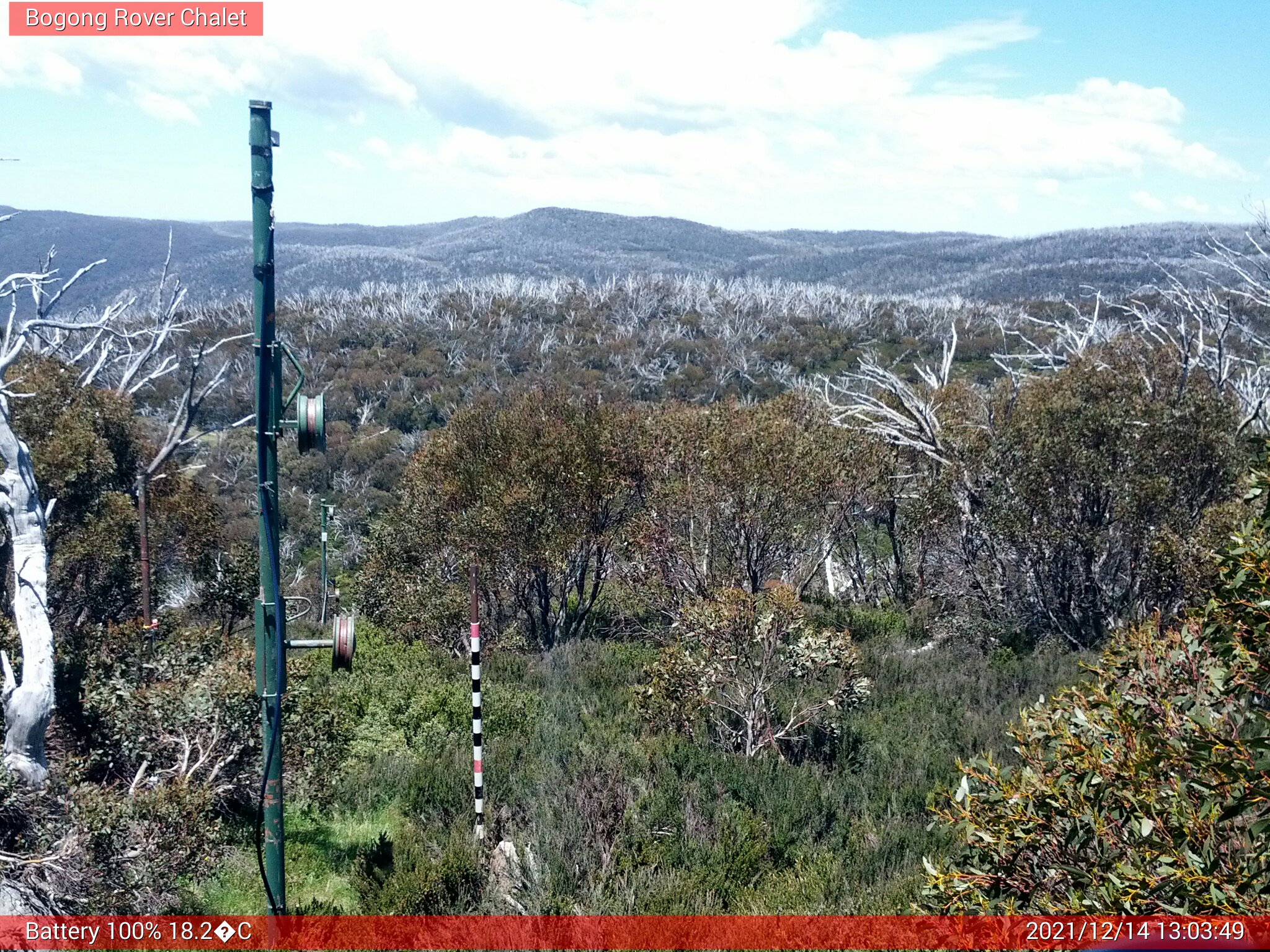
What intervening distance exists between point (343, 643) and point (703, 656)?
5.50 m

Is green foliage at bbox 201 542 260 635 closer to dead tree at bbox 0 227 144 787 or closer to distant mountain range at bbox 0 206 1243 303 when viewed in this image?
dead tree at bbox 0 227 144 787

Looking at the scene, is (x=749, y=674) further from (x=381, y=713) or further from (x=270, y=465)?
(x=270, y=465)

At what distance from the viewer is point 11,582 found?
36.9 ft

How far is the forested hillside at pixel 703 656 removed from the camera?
4246 millimetres

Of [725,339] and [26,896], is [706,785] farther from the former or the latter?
[725,339]

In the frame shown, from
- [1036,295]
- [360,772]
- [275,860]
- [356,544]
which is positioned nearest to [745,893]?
[275,860]

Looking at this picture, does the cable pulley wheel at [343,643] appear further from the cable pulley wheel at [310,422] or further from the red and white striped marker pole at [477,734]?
the red and white striped marker pole at [477,734]

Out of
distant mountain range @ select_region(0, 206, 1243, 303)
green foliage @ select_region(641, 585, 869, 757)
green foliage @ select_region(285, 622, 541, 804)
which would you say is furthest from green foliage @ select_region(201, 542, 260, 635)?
distant mountain range @ select_region(0, 206, 1243, 303)

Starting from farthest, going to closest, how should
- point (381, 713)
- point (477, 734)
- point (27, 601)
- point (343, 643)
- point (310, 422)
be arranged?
point (381, 713) → point (27, 601) → point (477, 734) → point (343, 643) → point (310, 422)

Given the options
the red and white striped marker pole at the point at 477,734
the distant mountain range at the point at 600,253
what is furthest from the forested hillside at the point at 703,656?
the distant mountain range at the point at 600,253

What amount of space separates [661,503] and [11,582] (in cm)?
823

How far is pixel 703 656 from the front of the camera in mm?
9914

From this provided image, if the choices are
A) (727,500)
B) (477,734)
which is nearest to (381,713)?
(477,734)

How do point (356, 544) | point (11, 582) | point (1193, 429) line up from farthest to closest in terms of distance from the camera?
point (356, 544), point (1193, 429), point (11, 582)
